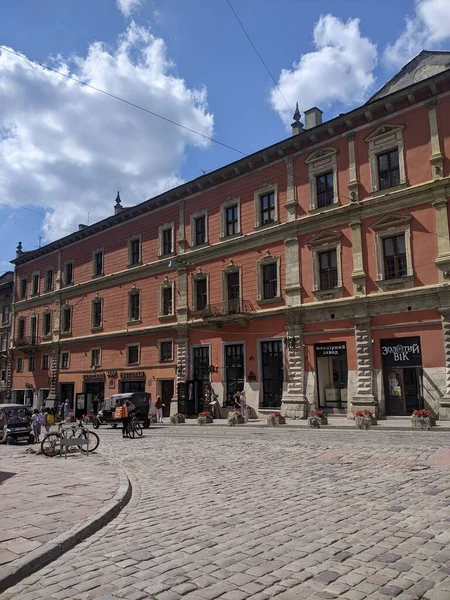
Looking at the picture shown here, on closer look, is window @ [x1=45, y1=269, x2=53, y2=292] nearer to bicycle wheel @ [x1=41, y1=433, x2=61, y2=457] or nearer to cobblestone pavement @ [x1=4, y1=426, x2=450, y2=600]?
bicycle wheel @ [x1=41, y1=433, x2=61, y2=457]

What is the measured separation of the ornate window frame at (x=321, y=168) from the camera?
2778cm

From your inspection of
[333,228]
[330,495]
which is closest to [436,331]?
[333,228]

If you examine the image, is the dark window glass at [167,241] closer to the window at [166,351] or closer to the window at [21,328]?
the window at [166,351]

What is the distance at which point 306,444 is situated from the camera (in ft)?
51.4

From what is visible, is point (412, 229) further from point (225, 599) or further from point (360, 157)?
point (225, 599)

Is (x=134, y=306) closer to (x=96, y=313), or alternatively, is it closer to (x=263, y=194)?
(x=96, y=313)

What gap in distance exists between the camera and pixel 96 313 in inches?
1702

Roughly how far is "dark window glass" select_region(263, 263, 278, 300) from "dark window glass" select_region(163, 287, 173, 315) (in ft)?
27.5

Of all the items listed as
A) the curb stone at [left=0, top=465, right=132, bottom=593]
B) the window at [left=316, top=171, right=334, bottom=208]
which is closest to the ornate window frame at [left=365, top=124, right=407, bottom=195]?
the window at [left=316, top=171, right=334, bottom=208]

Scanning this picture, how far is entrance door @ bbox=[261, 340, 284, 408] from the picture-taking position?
2915 centimetres

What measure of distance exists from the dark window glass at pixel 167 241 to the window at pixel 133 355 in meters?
7.41

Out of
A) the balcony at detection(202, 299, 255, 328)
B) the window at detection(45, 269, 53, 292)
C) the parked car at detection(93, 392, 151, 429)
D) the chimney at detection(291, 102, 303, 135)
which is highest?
the chimney at detection(291, 102, 303, 135)

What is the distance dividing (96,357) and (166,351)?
28.2 feet

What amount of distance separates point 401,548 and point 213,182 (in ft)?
101
